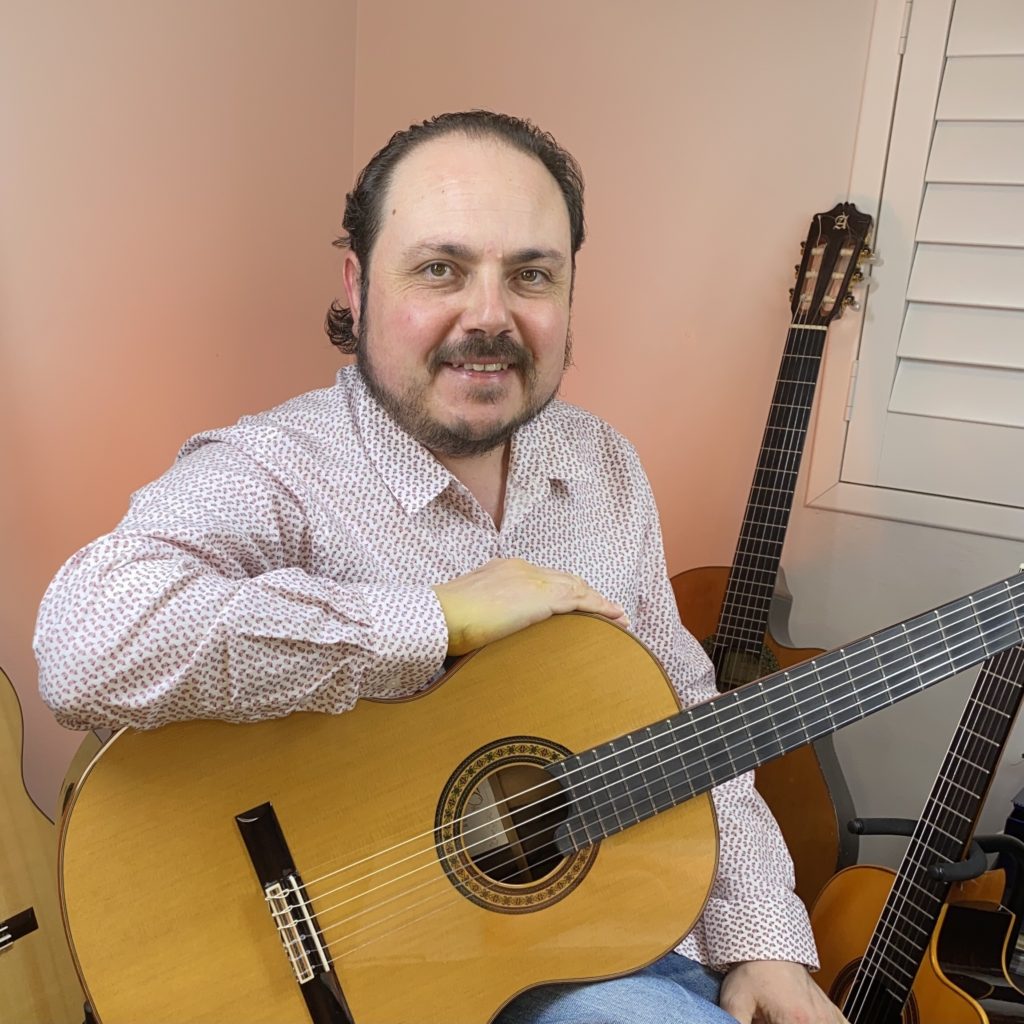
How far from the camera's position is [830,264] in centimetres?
171

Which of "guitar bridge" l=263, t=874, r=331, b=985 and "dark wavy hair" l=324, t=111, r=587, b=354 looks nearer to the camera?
"guitar bridge" l=263, t=874, r=331, b=985

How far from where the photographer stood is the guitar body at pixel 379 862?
87 centimetres

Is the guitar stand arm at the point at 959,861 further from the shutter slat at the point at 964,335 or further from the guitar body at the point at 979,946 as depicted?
the shutter slat at the point at 964,335

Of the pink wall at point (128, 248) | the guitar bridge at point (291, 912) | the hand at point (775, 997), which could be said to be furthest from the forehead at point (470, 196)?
the hand at point (775, 997)

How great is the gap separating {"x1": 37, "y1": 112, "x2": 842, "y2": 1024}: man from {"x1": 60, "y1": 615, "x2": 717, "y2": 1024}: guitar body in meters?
0.04

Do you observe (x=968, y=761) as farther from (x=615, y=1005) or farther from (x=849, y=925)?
(x=615, y=1005)

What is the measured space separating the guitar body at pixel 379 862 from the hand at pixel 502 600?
0.07 ft

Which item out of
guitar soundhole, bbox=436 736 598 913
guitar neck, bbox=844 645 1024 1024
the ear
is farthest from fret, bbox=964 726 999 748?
the ear

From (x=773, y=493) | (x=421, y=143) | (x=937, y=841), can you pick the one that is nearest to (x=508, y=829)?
(x=937, y=841)

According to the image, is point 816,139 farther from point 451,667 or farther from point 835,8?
point 451,667

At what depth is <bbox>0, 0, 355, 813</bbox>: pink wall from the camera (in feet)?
4.60

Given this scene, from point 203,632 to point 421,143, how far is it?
0.67 m

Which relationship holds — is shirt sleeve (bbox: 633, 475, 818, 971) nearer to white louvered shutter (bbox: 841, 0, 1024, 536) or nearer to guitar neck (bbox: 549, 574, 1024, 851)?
guitar neck (bbox: 549, 574, 1024, 851)

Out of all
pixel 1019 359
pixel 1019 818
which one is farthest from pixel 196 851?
pixel 1019 359
